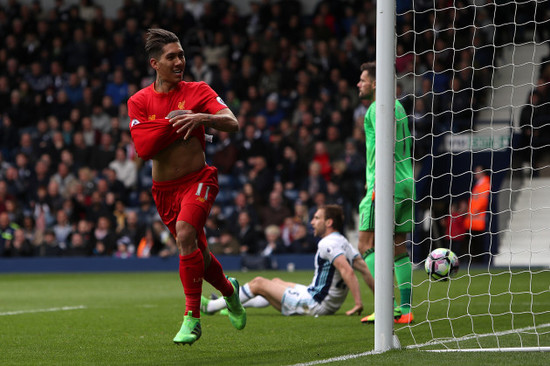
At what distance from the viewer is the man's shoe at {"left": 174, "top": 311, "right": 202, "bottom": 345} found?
538 centimetres

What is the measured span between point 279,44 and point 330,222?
43.8ft

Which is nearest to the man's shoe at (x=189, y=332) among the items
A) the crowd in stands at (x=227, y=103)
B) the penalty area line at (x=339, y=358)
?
the penalty area line at (x=339, y=358)

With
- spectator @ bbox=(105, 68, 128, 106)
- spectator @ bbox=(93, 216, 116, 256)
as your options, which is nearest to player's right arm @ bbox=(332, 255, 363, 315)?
spectator @ bbox=(93, 216, 116, 256)

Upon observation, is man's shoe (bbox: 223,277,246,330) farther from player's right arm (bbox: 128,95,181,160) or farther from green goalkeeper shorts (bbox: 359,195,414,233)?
green goalkeeper shorts (bbox: 359,195,414,233)

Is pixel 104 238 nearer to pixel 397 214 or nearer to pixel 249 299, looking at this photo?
pixel 249 299

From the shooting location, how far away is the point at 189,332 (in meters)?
5.45

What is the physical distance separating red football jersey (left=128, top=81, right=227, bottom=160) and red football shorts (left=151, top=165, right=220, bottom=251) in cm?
24

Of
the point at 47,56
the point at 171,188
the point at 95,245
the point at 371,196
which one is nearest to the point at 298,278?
the point at 95,245

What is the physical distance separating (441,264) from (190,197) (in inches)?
82.9

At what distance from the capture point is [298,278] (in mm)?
13992

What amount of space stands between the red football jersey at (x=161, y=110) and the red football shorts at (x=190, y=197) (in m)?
0.24

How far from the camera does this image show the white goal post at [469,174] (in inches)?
213

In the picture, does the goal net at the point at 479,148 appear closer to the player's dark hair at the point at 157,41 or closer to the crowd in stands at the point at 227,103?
the crowd in stands at the point at 227,103

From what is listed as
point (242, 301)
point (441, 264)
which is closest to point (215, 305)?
point (242, 301)
